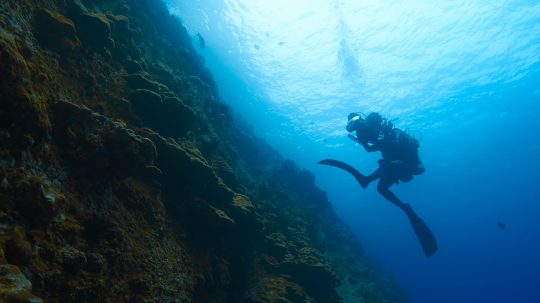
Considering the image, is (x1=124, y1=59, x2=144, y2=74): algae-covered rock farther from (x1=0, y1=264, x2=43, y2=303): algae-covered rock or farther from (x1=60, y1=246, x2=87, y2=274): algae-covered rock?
(x1=0, y1=264, x2=43, y2=303): algae-covered rock

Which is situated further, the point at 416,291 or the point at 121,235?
the point at 416,291

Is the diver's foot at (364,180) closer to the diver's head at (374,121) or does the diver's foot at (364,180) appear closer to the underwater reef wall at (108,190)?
the diver's head at (374,121)

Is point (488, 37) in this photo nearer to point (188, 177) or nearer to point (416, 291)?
point (188, 177)

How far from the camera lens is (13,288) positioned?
2025 mm

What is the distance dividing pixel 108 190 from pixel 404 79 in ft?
114

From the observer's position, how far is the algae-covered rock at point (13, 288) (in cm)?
193

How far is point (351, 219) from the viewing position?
121m

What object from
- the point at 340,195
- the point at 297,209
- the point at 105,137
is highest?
the point at 340,195

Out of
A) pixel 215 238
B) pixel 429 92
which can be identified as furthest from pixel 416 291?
pixel 215 238

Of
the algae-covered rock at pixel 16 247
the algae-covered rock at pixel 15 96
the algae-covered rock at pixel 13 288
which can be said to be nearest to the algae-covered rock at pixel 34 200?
the algae-covered rock at pixel 16 247

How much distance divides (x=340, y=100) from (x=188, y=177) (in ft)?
115

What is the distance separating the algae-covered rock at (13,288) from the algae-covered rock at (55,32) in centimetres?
414

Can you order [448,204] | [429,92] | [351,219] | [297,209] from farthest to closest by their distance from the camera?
[351,219]
[448,204]
[429,92]
[297,209]

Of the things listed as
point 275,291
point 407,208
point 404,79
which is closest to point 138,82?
point 275,291
